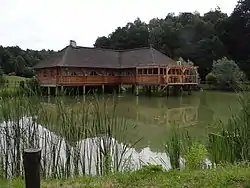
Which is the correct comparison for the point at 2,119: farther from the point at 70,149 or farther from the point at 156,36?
the point at 156,36

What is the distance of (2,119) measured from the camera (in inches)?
232

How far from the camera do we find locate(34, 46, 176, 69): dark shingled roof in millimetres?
29856

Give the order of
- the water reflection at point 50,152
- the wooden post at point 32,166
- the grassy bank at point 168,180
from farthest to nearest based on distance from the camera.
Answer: the water reflection at point 50,152 → the grassy bank at point 168,180 → the wooden post at point 32,166

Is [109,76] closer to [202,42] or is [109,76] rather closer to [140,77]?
[140,77]

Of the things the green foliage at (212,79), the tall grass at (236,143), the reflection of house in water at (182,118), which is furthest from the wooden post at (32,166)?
the green foliage at (212,79)

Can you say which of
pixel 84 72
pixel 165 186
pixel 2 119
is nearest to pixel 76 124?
pixel 2 119

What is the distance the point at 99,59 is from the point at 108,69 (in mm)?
1443

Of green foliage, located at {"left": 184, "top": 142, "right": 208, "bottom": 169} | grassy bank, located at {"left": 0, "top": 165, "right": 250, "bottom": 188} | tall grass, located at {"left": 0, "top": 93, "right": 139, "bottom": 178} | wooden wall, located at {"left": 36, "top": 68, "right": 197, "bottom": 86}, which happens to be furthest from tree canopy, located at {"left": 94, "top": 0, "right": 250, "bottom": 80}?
grassy bank, located at {"left": 0, "top": 165, "right": 250, "bottom": 188}

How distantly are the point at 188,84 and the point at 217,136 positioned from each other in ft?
77.7

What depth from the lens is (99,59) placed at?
32.5m

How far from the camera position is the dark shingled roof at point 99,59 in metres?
29.9

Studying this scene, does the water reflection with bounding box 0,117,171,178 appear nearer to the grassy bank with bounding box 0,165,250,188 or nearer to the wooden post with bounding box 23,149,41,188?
the grassy bank with bounding box 0,165,250,188

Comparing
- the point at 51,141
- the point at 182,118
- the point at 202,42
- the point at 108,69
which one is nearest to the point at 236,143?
the point at 51,141

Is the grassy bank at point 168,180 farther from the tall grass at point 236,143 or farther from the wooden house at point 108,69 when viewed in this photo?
the wooden house at point 108,69
